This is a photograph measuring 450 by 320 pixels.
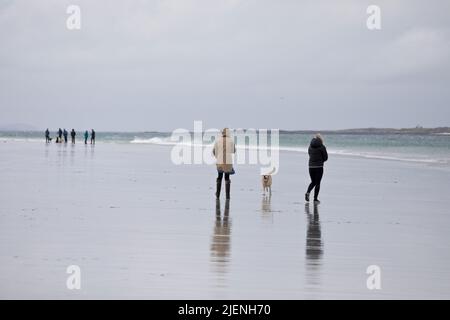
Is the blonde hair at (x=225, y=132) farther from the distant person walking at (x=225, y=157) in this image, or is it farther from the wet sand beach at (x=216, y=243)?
the wet sand beach at (x=216, y=243)

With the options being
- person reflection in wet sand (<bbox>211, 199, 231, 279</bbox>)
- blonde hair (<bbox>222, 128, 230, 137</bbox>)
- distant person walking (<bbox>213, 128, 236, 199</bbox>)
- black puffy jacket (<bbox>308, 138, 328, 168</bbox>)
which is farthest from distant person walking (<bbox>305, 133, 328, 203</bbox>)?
person reflection in wet sand (<bbox>211, 199, 231, 279</bbox>)

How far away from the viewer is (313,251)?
33.6 ft

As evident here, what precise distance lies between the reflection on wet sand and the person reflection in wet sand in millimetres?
1002

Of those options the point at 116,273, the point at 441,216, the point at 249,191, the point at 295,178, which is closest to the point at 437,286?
the point at 116,273

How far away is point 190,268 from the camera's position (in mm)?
8797

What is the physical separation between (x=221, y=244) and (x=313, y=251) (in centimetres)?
131

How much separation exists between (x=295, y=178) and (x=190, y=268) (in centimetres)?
1701

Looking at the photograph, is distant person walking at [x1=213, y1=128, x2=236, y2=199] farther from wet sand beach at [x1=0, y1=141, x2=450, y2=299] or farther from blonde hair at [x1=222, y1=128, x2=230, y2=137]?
wet sand beach at [x1=0, y1=141, x2=450, y2=299]

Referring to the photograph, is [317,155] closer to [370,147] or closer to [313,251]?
[313,251]

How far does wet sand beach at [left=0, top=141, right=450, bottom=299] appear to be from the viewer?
792 centimetres

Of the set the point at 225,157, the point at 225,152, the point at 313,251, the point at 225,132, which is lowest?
the point at 313,251

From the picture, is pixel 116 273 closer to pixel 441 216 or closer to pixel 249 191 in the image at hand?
pixel 441 216

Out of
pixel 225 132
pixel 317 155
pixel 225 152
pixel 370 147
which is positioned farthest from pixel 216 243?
pixel 370 147

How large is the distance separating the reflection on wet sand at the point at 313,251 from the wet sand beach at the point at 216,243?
0.7 inches
